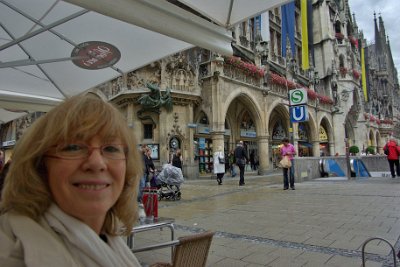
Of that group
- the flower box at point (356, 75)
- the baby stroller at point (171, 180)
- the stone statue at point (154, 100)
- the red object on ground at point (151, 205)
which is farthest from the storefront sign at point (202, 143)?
the flower box at point (356, 75)

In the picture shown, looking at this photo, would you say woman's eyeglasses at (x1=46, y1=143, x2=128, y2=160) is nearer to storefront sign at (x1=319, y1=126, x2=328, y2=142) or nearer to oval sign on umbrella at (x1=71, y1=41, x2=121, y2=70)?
oval sign on umbrella at (x1=71, y1=41, x2=121, y2=70)

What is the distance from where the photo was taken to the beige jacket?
874 mm

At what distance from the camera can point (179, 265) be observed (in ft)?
5.44

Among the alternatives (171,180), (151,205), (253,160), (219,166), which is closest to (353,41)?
(253,160)

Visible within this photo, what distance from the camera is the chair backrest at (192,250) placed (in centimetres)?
164

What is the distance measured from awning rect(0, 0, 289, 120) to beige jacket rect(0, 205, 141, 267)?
1.99 m

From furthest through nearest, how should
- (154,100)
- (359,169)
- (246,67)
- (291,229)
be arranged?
1. (246,67)
2. (154,100)
3. (359,169)
4. (291,229)

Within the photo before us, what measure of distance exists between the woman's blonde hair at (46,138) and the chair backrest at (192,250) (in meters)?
0.47

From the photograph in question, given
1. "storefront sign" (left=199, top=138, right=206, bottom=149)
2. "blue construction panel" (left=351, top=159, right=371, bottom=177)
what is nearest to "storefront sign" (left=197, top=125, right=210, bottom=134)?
"storefront sign" (left=199, top=138, right=206, bottom=149)

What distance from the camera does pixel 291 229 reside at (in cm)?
485

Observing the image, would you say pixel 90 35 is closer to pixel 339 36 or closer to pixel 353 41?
pixel 339 36

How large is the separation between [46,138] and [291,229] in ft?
14.8

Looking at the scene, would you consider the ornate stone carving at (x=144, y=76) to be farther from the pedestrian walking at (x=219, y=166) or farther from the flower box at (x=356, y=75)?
the flower box at (x=356, y=75)

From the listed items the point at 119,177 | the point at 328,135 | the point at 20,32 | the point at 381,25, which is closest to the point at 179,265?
the point at 119,177
